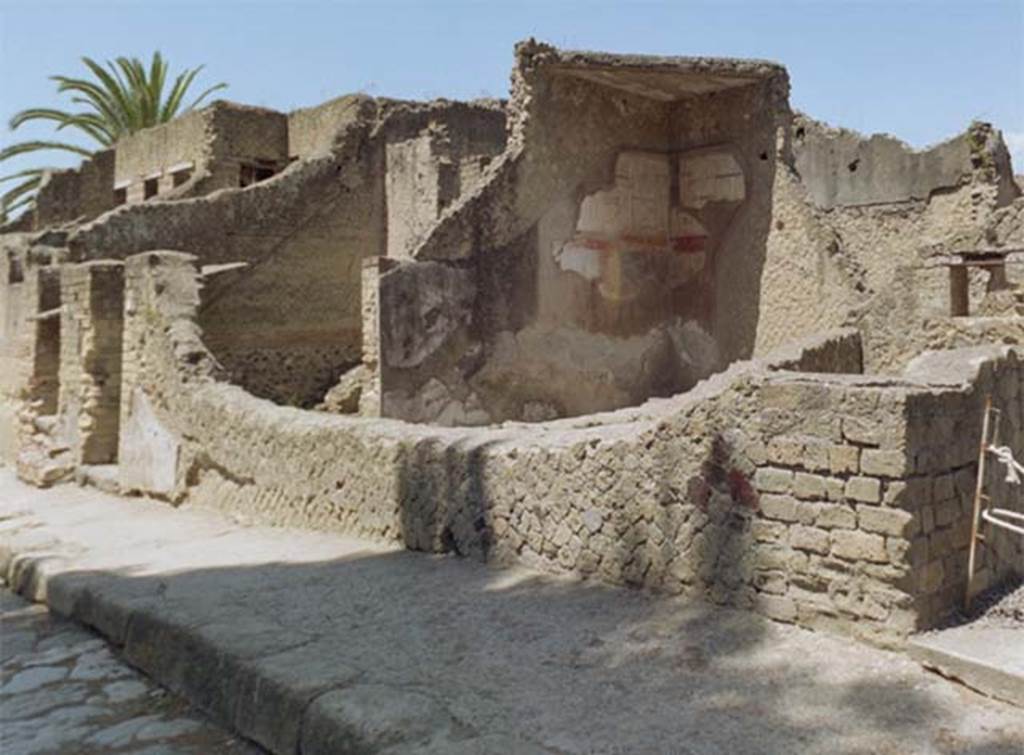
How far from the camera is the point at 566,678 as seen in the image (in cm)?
335

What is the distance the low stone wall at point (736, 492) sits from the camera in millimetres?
3414

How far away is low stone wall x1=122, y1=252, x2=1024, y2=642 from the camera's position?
341cm

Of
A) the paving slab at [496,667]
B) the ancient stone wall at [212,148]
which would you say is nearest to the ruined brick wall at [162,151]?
the ancient stone wall at [212,148]

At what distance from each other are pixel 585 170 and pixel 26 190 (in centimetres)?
1381

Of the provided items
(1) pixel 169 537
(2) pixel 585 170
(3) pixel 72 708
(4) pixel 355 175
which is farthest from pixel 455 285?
(3) pixel 72 708

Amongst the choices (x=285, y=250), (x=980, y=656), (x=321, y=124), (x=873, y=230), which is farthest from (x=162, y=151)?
(x=980, y=656)

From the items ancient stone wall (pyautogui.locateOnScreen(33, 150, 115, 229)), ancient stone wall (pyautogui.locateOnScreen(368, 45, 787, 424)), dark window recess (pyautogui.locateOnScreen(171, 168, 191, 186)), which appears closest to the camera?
ancient stone wall (pyautogui.locateOnScreen(368, 45, 787, 424))

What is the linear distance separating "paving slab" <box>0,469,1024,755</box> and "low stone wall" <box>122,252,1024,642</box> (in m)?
0.15

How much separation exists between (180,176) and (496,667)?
45.4ft

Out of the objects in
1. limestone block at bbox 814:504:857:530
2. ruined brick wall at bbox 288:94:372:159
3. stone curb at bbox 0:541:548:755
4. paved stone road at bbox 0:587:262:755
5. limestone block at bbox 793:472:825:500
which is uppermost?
ruined brick wall at bbox 288:94:372:159

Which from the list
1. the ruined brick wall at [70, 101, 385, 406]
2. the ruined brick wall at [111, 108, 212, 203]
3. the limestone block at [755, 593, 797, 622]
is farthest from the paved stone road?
the ruined brick wall at [111, 108, 212, 203]

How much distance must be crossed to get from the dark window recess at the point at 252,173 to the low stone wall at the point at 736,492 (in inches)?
399

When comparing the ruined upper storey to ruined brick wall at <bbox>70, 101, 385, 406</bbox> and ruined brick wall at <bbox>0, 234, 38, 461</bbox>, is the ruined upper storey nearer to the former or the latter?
ruined brick wall at <bbox>70, 101, 385, 406</bbox>

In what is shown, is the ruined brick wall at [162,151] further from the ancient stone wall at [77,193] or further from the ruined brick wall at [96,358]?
the ruined brick wall at [96,358]
